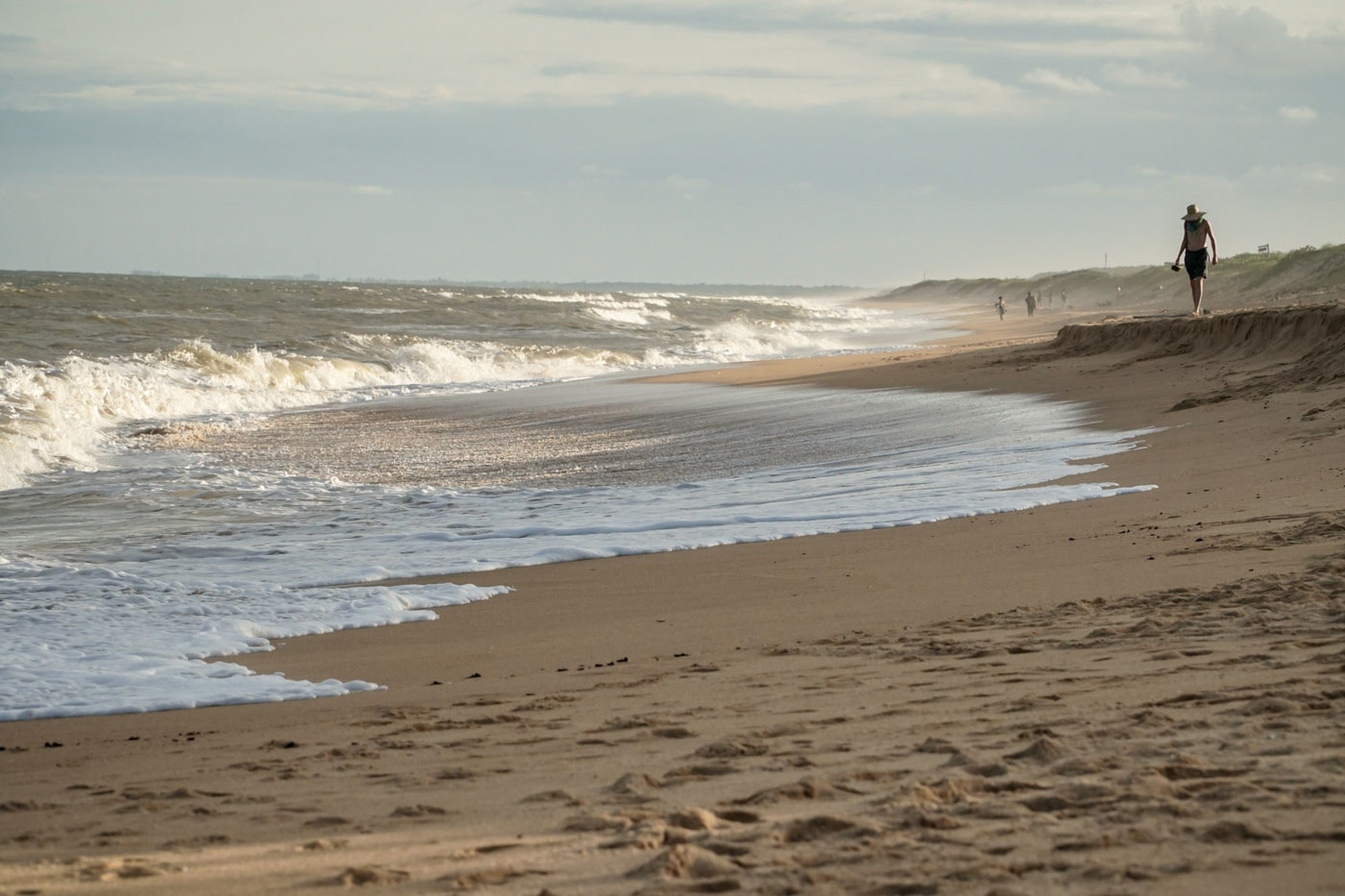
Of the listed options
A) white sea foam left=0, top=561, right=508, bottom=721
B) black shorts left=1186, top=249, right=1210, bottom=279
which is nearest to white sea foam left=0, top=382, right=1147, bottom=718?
white sea foam left=0, top=561, right=508, bottom=721

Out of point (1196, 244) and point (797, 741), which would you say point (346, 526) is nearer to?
point (797, 741)

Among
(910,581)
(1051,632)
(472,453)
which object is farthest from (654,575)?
(472,453)

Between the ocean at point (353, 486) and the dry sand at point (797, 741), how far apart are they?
0.56 meters

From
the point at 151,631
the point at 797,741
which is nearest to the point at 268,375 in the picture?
the point at 151,631

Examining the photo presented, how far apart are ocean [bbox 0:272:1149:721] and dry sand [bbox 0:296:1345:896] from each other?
564mm

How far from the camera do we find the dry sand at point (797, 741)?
8.30 feet

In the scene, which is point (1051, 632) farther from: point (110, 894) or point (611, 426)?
point (611, 426)

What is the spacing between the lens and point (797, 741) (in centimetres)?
336

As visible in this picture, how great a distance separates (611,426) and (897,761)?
11.6 metres

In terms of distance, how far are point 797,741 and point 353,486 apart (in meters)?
7.83

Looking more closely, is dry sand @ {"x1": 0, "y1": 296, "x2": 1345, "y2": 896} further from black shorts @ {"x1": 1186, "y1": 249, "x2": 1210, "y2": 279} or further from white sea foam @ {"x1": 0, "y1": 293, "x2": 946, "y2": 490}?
black shorts @ {"x1": 1186, "y1": 249, "x2": 1210, "y2": 279}

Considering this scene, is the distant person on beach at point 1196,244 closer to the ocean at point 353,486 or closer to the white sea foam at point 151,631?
the ocean at point 353,486

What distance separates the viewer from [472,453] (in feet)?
41.6

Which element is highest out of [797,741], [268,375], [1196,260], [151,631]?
[1196,260]
